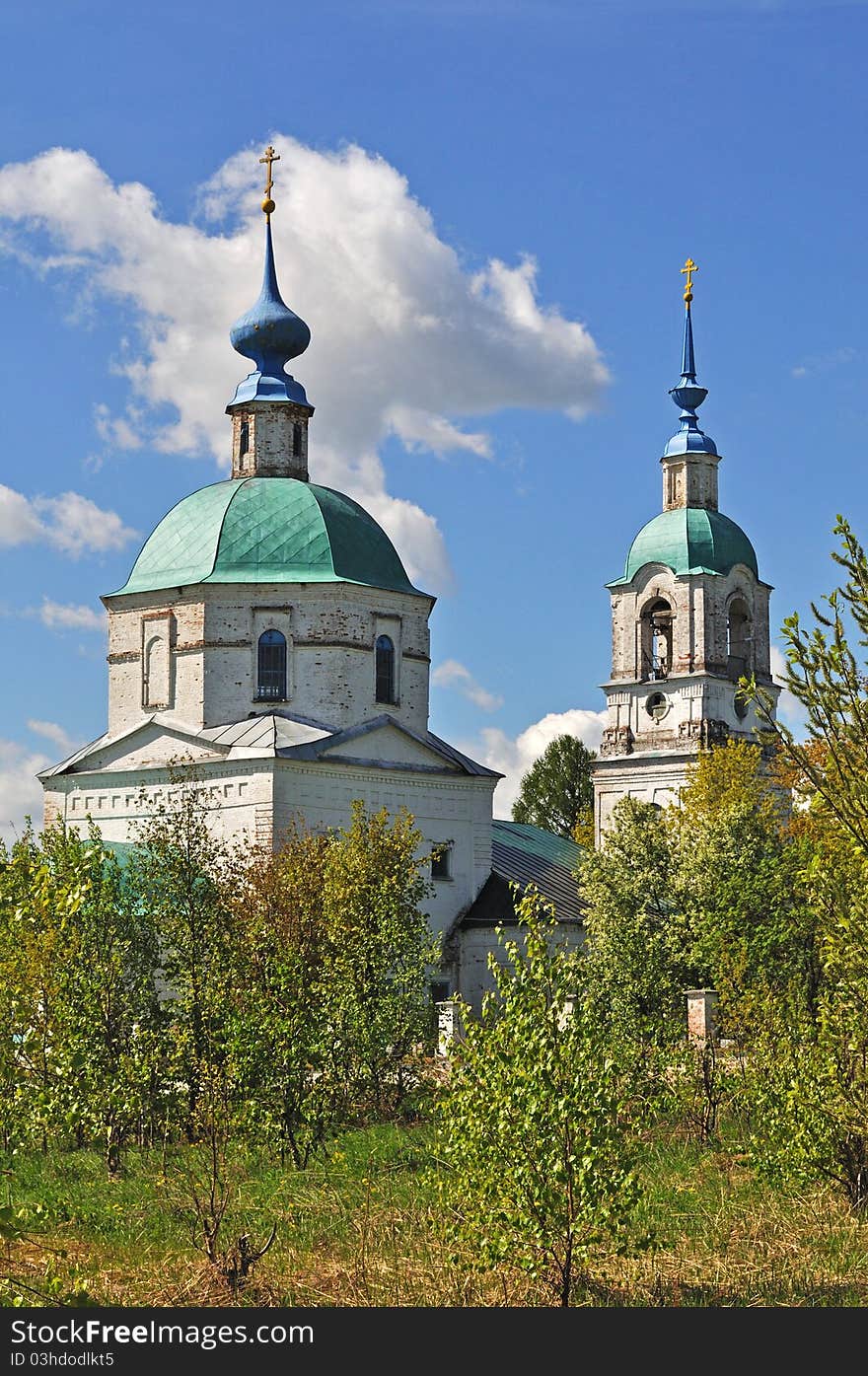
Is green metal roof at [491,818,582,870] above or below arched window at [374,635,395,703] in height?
below

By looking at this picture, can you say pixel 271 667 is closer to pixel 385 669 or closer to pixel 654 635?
pixel 385 669

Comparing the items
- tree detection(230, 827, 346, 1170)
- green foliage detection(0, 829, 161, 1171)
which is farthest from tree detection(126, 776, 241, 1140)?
green foliage detection(0, 829, 161, 1171)

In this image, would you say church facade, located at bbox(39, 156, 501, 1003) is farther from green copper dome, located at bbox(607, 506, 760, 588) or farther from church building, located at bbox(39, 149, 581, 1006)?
green copper dome, located at bbox(607, 506, 760, 588)

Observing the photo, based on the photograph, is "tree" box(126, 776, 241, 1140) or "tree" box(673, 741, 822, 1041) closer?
"tree" box(126, 776, 241, 1140)

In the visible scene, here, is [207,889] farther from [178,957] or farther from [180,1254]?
[180,1254]

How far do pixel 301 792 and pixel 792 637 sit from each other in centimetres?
1953

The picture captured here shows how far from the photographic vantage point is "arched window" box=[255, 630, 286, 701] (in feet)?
95.3

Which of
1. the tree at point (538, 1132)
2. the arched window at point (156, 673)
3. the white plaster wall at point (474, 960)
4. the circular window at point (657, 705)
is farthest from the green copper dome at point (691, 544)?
the tree at point (538, 1132)

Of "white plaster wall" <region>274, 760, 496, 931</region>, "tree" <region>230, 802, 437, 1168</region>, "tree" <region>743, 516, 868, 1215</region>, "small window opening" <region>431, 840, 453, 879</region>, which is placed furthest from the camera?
"small window opening" <region>431, 840, 453, 879</region>

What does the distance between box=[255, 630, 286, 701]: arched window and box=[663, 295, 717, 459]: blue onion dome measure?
15.0 meters

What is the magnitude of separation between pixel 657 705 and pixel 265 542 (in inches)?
486

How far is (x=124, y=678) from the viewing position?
30.2 metres

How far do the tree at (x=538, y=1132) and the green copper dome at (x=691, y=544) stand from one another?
29637mm

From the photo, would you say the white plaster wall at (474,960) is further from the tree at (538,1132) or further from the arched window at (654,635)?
the tree at (538,1132)
